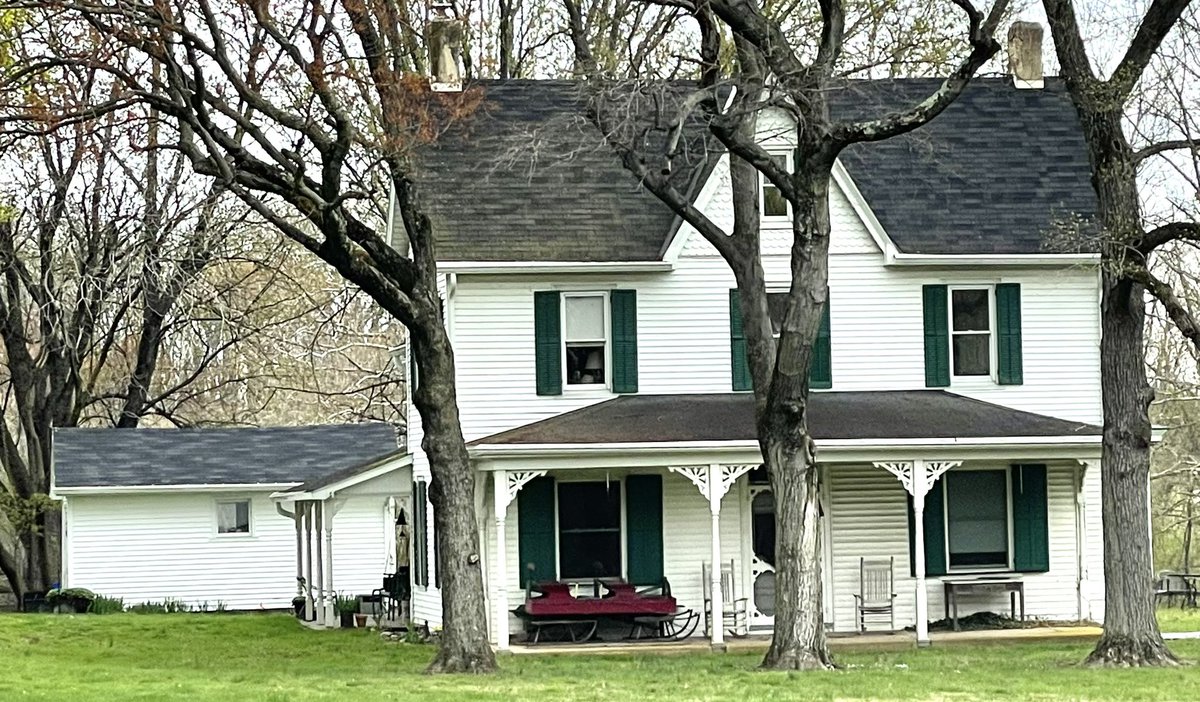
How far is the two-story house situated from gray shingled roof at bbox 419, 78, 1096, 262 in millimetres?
51

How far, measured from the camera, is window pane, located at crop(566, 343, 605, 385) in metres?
28.5

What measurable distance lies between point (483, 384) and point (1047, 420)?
847 cm

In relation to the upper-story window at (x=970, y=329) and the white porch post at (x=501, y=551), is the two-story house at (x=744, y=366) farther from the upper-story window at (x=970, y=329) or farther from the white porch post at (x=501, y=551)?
the white porch post at (x=501, y=551)

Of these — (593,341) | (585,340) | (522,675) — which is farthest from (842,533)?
(522,675)

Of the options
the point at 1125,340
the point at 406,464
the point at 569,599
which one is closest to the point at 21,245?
the point at 406,464

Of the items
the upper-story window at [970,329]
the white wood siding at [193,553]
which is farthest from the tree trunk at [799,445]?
the white wood siding at [193,553]

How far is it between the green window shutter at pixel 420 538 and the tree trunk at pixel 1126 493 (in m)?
11.4

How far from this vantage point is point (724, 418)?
2741 centimetres

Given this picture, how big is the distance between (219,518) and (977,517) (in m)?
18.7

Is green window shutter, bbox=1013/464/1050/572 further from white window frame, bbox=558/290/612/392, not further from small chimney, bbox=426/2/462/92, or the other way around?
small chimney, bbox=426/2/462/92

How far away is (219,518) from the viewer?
41219mm

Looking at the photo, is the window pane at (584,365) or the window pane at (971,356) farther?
the window pane at (971,356)

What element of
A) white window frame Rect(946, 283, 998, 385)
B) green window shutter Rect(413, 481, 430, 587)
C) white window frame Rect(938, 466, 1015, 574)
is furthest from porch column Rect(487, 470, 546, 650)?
white window frame Rect(946, 283, 998, 385)

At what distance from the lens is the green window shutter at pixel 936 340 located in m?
29.1
